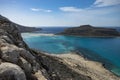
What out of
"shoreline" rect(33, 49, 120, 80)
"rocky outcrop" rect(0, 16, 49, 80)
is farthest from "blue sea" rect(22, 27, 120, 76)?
"rocky outcrop" rect(0, 16, 49, 80)

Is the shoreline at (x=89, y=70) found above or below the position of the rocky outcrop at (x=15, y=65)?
below

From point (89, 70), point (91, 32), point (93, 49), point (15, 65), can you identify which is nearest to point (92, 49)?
point (93, 49)

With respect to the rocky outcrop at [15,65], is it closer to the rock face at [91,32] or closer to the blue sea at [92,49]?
the blue sea at [92,49]

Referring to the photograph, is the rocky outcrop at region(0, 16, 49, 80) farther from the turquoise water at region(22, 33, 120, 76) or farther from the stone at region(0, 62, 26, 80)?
the turquoise water at region(22, 33, 120, 76)

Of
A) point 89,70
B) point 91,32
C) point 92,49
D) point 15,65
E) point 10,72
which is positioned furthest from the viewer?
point 91,32

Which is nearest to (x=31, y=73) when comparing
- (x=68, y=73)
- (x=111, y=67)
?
(x=68, y=73)

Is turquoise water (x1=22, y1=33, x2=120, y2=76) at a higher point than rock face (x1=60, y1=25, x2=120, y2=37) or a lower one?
lower

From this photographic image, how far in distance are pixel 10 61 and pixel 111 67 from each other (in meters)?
44.5

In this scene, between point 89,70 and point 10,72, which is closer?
point 10,72

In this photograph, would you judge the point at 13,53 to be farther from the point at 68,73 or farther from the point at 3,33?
the point at 68,73

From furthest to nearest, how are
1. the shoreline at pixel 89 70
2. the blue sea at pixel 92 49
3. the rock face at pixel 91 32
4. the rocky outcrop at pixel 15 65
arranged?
the rock face at pixel 91 32, the blue sea at pixel 92 49, the shoreline at pixel 89 70, the rocky outcrop at pixel 15 65

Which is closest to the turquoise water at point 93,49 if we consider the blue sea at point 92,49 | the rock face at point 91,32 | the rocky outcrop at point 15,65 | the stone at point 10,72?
the blue sea at point 92,49

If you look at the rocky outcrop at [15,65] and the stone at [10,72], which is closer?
the stone at [10,72]

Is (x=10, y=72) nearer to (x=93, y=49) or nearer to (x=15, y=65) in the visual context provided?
Answer: (x=15, y=65)
